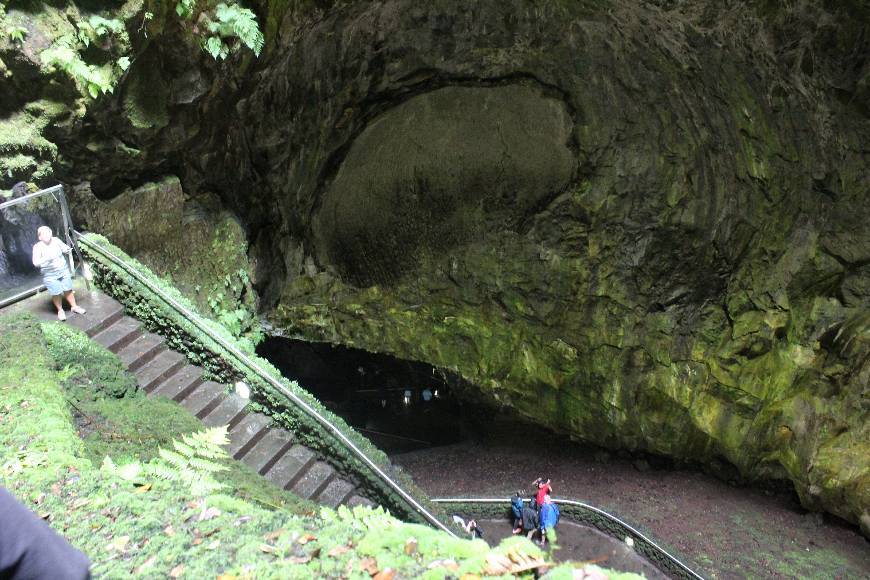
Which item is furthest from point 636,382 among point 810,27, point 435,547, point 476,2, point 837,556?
point 435,547

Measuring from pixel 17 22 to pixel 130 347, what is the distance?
11.3 feet

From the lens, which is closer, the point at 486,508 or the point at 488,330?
the point at 486,508

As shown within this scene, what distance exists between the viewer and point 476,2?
860 centimetres

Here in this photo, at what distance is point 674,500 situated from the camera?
32.2ft

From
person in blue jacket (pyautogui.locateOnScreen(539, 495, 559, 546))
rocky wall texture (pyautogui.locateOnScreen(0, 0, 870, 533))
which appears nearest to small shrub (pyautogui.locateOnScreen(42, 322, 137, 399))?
rocky wall texture (pyautogui.locateOnScreen(0, 0, 870, 533))

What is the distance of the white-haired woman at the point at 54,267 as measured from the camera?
579cm

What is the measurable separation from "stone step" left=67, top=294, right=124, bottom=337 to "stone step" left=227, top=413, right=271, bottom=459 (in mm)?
1900

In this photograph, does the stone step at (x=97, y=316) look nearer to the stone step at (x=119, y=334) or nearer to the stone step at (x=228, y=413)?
the stone step at (x=119, y=334)

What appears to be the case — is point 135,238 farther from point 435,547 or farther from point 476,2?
point 435,547

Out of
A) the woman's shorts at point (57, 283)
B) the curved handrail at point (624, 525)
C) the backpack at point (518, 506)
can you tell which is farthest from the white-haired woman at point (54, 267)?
the backpack at point (518, 506)

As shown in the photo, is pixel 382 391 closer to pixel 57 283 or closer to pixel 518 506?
pixel 518 506

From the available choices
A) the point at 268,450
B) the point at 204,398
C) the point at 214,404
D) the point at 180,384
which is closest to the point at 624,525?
the point at 268,450

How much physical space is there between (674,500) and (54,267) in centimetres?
988

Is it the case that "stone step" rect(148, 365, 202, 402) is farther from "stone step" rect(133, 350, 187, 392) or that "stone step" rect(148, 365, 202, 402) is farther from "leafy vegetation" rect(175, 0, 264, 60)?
"leafy vegetation" rect(175, 0, 264, 60)
